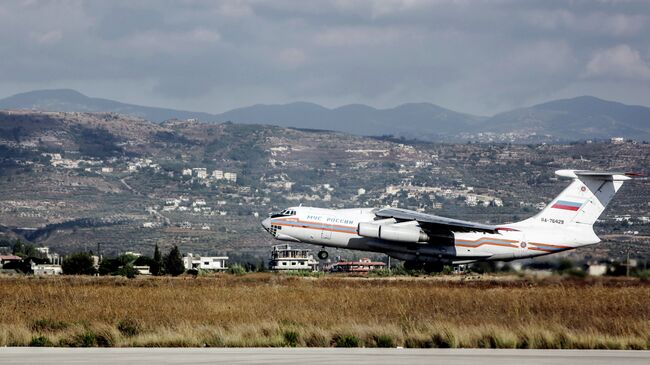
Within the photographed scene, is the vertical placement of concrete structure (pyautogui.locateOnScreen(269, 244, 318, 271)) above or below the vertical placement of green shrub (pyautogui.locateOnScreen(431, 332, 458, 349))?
below

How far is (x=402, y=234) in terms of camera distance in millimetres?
56969

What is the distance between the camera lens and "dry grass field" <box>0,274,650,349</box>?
94.5 ft

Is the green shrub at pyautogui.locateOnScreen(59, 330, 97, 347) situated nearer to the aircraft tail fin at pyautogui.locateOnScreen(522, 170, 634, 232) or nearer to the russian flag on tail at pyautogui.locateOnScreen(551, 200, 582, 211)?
the aircraft tail fin at pyautogui.locateOnScreen(522, 170, 634, 232)

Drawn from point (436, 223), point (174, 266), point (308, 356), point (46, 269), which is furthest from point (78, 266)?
point (308, 356)

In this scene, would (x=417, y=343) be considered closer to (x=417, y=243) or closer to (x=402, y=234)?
(x=402, y=234)

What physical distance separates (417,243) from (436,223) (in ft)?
6.43

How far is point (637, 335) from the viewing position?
96.6 ft

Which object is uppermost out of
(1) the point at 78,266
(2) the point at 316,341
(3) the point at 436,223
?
(3) the point at 436,223

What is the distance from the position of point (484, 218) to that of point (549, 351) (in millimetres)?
121241

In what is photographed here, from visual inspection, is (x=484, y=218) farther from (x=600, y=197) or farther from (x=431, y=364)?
(x=431, y=364)

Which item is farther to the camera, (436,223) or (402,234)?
(402,234)

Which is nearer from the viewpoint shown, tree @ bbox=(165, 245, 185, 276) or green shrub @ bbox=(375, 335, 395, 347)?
green shrub @ bbox=(375, 335, 395, 347)

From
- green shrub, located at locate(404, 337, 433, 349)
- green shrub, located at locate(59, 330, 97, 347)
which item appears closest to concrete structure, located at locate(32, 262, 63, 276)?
green shrub, located at locate(59, 330, 97, 347)

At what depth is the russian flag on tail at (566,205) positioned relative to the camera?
54.7 m
